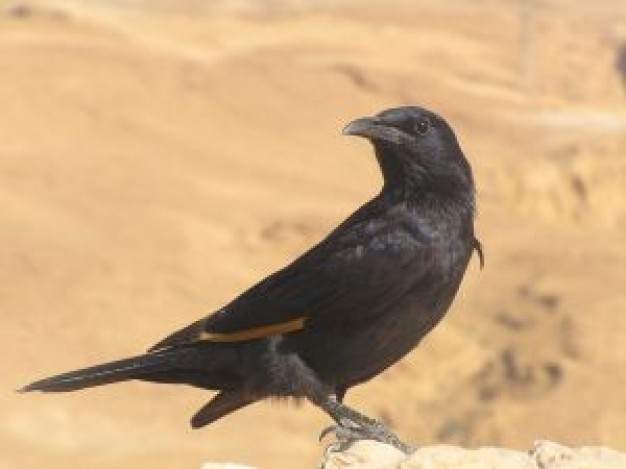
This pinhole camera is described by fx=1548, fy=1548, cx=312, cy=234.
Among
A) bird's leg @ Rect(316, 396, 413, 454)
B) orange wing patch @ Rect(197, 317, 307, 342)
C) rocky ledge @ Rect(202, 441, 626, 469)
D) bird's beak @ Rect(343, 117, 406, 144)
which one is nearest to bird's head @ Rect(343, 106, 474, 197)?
bird's beak @ Rect(343, 117, 406, 144)

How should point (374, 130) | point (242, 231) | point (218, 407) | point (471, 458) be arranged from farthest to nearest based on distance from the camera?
point (242, 231)
point (218, 407)
point (374, 130)
point (471, 458)

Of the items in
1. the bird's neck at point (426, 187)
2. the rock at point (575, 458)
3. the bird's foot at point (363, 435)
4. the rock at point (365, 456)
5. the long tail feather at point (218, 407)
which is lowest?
the rock at point (575, 458)

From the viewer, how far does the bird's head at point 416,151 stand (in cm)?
479

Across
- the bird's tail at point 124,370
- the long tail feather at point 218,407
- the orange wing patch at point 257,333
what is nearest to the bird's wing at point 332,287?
the orange wing patch at point 257,333

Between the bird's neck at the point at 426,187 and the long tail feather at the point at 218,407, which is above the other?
the bird's neck at the point at 426,187

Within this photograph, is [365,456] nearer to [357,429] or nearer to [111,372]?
[357,429]

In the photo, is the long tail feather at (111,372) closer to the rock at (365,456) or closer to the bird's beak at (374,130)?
the rock at (365,456)

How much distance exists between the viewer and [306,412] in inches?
537

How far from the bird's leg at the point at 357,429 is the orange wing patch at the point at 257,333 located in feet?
0.81

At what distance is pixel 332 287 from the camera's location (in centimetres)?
475

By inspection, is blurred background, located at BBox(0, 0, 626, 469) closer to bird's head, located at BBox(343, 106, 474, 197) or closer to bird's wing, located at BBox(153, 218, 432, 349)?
bird's wing, located at BBox(153, 218, 432, 349)

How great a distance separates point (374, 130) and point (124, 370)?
108 centimetres

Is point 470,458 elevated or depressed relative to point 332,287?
depressed

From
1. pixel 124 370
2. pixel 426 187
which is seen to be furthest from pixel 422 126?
pixel 124 370
